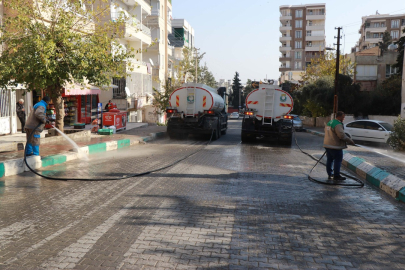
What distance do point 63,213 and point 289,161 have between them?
8.58 m

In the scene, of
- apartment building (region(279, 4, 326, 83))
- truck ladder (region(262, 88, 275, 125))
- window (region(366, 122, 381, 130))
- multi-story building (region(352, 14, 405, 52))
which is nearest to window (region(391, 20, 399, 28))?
multi-story building (region(352, 14, 405, 52))

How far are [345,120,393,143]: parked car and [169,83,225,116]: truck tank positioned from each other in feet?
25.0

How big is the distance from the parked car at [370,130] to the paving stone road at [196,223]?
1286cm

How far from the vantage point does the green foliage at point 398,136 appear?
1622cm

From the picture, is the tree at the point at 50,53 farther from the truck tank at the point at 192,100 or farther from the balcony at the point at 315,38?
the balcony at the point at 315,38

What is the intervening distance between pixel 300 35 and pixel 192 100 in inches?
3203

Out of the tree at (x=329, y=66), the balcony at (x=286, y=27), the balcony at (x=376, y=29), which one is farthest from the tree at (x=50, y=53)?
the balcony at (x=376, y=29)

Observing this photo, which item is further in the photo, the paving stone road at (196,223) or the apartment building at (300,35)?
the apartment building at (300,35)

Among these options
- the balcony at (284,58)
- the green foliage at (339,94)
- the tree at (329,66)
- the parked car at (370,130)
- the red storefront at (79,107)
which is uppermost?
the balcony at (284,58)

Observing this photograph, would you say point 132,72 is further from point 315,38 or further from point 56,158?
point 315,38

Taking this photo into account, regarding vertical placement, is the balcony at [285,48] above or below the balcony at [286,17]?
below

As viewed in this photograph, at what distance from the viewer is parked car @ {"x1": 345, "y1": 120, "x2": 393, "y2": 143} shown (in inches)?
818

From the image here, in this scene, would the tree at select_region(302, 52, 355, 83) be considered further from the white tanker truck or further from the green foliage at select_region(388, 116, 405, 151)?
the green foliage at select_region(388, 116, 405, 151)

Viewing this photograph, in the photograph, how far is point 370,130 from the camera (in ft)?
69.8
